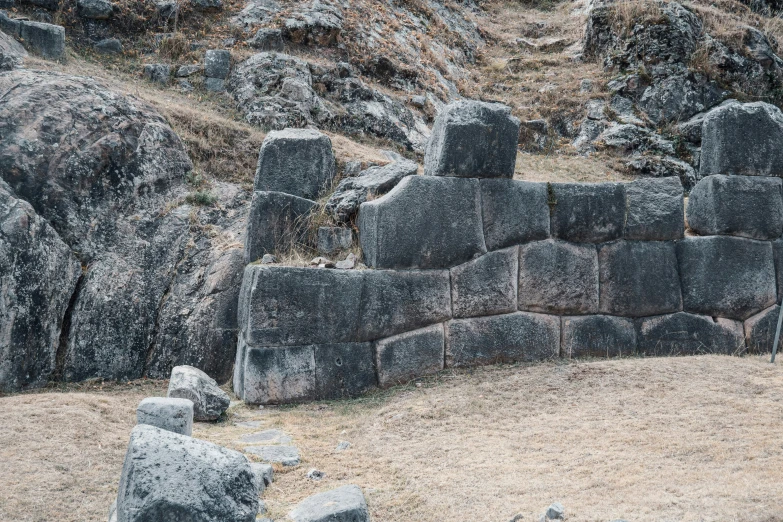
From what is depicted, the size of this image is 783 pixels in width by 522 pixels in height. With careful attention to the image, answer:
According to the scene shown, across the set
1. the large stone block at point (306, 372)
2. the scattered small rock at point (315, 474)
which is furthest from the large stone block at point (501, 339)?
the scattered small rock at point (315, 474)

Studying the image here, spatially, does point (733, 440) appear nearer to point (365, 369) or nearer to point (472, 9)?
point (365, 369)

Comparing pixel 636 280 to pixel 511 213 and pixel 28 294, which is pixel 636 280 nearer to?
pixel 511 213

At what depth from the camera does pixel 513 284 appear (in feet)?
27.1

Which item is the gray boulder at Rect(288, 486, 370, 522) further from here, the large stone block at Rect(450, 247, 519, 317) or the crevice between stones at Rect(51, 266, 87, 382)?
the crevice between stones at Rect(51, 266, 87, 382)

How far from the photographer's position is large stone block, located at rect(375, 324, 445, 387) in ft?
25.7

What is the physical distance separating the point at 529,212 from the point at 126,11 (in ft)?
31.3

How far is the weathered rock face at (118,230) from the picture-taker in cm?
815

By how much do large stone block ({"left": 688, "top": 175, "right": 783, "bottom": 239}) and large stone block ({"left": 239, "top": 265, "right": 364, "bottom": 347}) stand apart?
427 centimetres

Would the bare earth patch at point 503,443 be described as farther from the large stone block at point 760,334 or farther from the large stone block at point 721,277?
the large stone block at point 721,277

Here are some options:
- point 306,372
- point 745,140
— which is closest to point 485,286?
point 306,372

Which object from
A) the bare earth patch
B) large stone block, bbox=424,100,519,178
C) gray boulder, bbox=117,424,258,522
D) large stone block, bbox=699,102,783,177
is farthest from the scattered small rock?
large stone block, bbox=699,102,783,177

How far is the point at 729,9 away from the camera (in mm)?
17359

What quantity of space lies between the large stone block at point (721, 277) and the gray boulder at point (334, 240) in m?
3.88

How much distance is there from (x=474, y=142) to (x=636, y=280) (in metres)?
2.46
